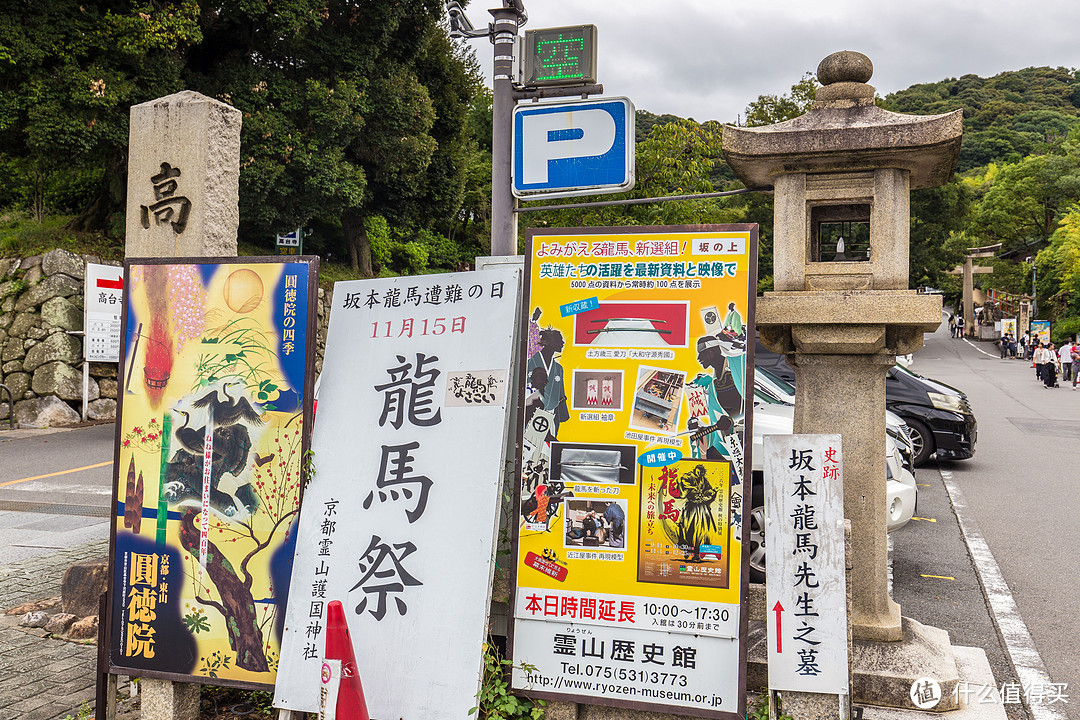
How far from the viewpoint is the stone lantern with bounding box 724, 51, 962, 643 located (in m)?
3.98

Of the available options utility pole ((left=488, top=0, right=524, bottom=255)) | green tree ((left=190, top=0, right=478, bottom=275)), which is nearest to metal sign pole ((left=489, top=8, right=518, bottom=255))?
utility pole ((left=488, top=0, right=524, bottom=255))

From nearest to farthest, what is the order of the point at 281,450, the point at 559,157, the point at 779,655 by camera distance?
the point at 779,655 < the point at 281,450 < the point at 559,157

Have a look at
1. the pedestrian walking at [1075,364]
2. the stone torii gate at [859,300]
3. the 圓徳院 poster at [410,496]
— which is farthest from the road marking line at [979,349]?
the 圓徳院 poster at [410,496]

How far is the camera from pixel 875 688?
3.93m

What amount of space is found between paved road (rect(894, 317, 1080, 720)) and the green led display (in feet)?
15.5

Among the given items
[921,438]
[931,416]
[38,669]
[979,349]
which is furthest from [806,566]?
[979,349]

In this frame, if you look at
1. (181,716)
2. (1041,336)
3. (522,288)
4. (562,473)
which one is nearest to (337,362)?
(522,288)

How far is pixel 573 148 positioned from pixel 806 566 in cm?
324

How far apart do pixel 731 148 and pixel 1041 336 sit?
106ft

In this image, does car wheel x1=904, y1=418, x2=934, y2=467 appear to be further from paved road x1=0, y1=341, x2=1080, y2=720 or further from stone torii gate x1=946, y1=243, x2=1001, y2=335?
stone torii gate x1=946, y1=243, x2=1001, y2=335

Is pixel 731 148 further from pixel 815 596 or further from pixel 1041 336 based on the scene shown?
pixel 1041 336

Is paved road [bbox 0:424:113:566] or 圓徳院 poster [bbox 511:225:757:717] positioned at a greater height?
圓徳院 poster [bbox 511:225:757:717]

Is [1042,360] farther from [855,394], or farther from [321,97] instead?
[855,394]

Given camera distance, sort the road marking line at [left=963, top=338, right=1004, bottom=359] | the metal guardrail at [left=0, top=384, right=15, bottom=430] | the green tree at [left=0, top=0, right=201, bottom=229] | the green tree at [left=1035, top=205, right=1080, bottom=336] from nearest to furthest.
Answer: the green tree at [left=0, top=0, right=201, bottom=229]
the metal guardrail at [left=0, top=384, right=15, bottom=430]
the green tree at [left=1035, top=205, right=1080, bottom=336]
the road marking line at [left=963, top=338, right=1004, bottom=359]
